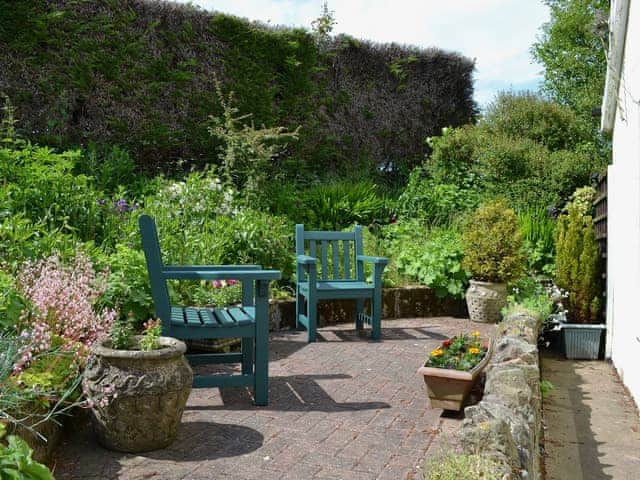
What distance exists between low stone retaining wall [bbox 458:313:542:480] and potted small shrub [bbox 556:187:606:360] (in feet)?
6.43

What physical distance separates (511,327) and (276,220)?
3.63 m

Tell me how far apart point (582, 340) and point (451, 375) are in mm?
3462

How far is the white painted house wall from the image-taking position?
5.13 metres

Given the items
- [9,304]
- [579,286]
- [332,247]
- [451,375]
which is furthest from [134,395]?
[579,286]

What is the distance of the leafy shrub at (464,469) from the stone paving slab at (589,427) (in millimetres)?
1769

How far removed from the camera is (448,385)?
398 cm

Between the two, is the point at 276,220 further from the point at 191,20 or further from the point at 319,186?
the point at 191,20

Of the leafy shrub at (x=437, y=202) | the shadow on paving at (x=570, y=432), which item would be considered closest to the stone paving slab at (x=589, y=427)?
the shadow on paving at (x=570, y=432)

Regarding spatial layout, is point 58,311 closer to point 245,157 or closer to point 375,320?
point 375,320

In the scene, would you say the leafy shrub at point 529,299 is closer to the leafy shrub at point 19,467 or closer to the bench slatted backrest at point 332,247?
the bench slatted backrest at point 332,247

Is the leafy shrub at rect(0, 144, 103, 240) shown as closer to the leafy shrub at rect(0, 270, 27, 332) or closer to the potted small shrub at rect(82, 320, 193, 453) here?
the leafy shrub at rect(0, 270, 27, 332)

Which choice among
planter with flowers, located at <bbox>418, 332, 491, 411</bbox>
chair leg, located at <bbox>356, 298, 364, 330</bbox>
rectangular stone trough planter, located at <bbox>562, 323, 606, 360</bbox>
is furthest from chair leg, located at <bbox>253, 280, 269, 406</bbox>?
rectangular stone trough planter, located at <bbox>562, 323, 606, 360</bbox>

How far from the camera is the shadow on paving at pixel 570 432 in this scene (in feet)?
12.6

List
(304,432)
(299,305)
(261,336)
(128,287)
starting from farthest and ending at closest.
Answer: (299,305)
(128,287)
(261,336)
(304,432)
